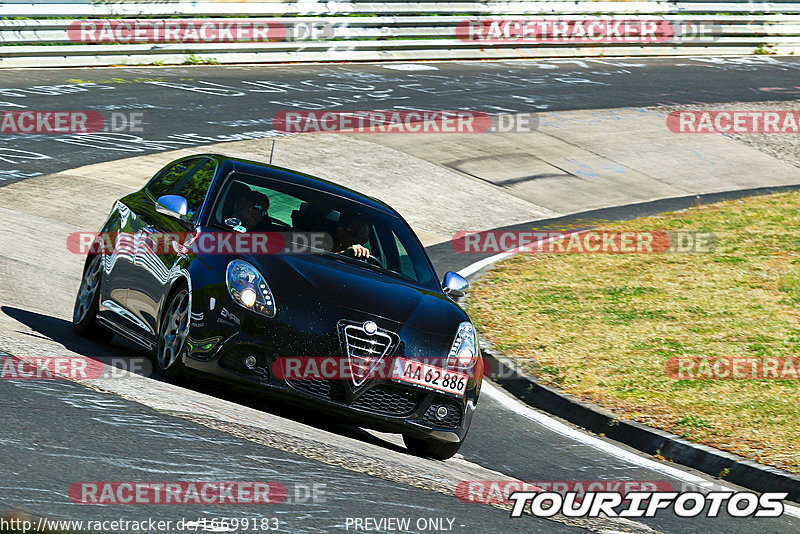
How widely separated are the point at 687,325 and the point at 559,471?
4.34 m

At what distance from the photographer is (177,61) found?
23500 millimetres

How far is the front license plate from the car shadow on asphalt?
1.95ft

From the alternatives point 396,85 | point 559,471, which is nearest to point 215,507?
point 559,471

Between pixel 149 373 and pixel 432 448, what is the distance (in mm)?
1888

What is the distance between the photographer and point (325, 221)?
8.17 m

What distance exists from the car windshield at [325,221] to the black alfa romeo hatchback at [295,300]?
0.01m

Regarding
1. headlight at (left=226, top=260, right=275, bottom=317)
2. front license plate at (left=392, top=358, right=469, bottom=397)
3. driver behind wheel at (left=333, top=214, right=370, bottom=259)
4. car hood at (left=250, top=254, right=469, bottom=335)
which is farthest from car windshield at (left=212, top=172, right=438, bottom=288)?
front license plate at (left=392, top=358, right=469, bottom=397)

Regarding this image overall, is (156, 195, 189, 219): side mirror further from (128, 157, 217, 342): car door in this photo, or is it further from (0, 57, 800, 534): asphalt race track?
(0, 57, 800, 534): asphalt race track

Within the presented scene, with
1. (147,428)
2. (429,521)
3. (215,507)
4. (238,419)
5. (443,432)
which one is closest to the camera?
(215,507)

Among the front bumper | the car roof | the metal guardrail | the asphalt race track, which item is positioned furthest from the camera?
the metal guardrail

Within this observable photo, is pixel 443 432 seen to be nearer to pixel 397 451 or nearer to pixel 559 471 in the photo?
pixel 397 451

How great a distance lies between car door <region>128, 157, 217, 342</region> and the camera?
786cm

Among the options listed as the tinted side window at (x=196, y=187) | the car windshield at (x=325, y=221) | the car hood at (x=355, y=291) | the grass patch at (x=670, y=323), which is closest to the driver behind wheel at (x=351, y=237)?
the car windshield at (x=325, y=221)

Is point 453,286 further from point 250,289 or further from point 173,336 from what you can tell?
point 173,336
